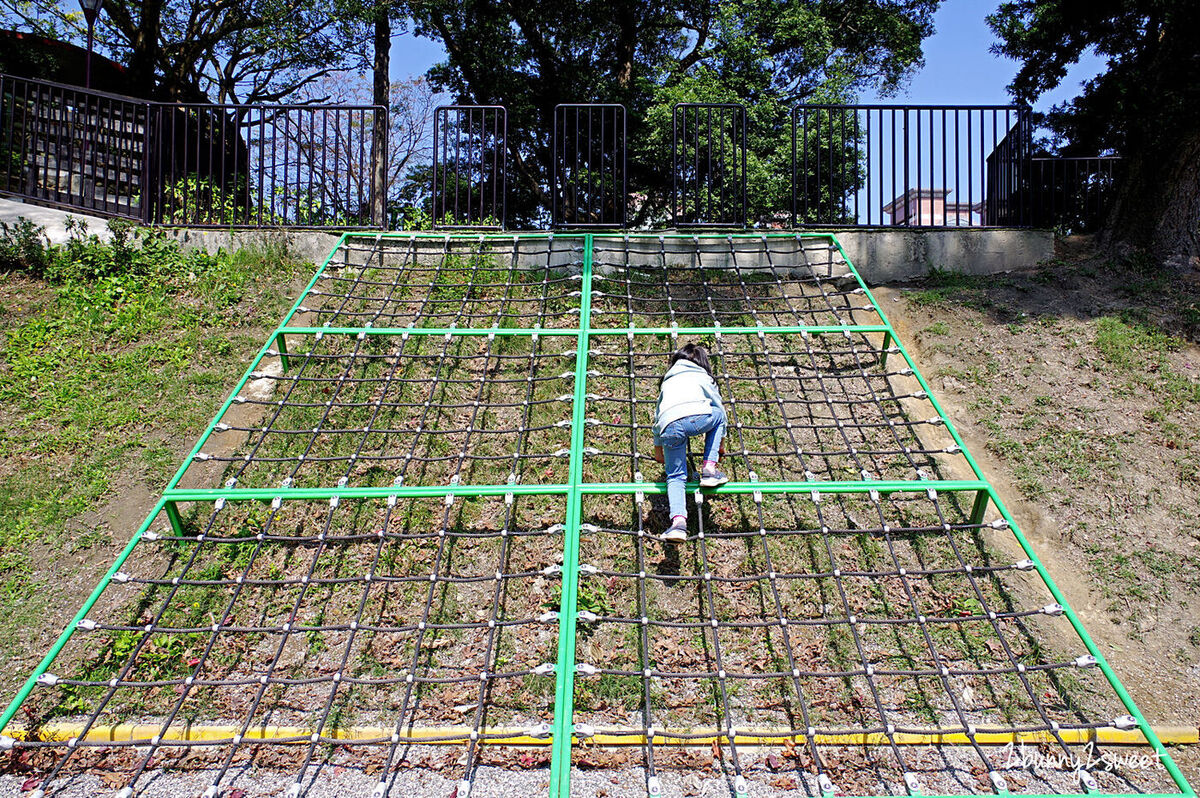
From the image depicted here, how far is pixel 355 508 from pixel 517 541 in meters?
1.06

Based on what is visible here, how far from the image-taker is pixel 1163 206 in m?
6.89

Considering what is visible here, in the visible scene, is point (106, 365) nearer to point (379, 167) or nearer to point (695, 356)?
point (695, 356)

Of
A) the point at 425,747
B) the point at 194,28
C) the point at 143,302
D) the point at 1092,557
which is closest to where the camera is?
the point at 425,747

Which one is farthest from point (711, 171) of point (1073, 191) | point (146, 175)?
point (146, 175)

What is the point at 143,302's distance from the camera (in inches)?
247

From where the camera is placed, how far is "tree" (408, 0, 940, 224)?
11.7m

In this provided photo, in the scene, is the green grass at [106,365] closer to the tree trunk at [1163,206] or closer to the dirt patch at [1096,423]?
the dirt patch at [1096,423]

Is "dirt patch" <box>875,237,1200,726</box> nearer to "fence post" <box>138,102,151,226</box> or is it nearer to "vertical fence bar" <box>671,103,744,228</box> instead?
"vertical fence bar" <box>671,103,744,228</box>

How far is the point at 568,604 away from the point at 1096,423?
4.10 meters

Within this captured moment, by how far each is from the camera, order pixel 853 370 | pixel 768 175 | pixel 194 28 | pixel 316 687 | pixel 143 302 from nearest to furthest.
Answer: pixel 316 687 < pixel 853 370 < pixel 143 302 < pixel 768 175 < pixel 194 28

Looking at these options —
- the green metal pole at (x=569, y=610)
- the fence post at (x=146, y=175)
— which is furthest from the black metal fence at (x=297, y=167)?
the green metal pole at (x=569, y=610)

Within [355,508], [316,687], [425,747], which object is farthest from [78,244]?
[425,747]

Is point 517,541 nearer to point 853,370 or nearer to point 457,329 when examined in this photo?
point 457,329

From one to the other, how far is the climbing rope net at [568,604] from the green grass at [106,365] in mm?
417
